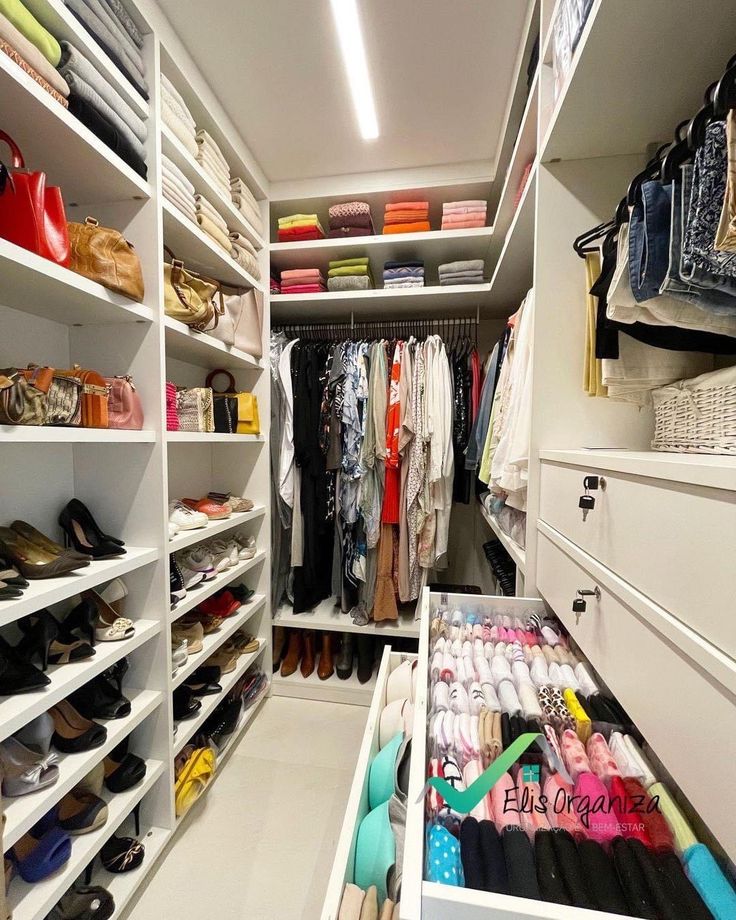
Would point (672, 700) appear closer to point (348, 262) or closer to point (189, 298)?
point (189, 298)

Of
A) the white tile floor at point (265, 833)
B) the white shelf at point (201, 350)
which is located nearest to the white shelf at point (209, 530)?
the white shelf at point (201, 350)

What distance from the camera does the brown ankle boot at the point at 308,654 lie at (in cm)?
201

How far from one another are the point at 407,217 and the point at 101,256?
130 cm

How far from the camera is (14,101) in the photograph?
30.9 inches

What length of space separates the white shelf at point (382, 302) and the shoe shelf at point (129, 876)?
6.75 ft

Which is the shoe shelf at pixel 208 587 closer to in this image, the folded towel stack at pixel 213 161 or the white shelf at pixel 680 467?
the white shelf at pixel 680 467

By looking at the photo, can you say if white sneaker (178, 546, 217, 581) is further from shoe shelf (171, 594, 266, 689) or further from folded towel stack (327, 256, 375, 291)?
folded towel stack (327, 256, 375, 291)

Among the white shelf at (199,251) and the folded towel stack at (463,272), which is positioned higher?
the folded towel stack at (463,272)

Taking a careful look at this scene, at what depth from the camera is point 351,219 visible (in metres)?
1.77

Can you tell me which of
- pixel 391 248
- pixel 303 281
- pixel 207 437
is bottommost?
pixel 207 437

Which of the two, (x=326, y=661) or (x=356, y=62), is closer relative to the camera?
(x=356, y=62)

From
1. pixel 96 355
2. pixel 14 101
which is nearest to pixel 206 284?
pixel 96 355

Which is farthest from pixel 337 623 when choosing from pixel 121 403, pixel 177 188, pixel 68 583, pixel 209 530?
pixel 177 188

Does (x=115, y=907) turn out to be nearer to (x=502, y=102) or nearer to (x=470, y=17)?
(x=470, y=17)
